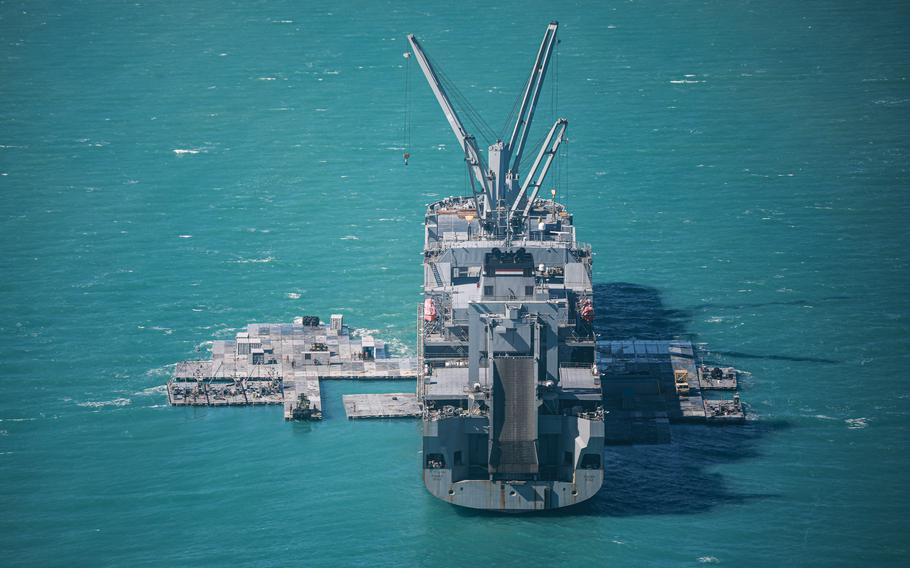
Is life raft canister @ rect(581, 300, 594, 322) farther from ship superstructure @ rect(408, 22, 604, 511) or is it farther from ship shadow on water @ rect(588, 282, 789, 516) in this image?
ship shadow on water @ rect(588, 282, 789, 516)

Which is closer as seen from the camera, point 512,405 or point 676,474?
point 512,405

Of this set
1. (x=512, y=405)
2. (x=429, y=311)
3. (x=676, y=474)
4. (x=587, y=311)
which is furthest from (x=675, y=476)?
(x=429, y=311)

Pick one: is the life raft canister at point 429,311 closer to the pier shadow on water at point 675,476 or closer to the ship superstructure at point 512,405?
the ship superstructure at point 512,405

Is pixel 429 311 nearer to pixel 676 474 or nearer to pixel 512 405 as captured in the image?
pixel 512 405

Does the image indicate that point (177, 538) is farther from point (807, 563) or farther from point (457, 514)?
point (807, 563)

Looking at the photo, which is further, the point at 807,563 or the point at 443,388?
the point at 443,388

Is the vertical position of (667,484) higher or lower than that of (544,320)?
lower

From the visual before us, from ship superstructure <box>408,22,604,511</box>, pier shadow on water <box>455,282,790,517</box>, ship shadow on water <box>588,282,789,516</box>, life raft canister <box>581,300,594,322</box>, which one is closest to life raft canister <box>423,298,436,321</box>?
ship superstructure <box>408,22,604,511</box>

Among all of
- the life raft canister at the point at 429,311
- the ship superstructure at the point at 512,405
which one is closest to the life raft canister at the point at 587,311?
the ship superstructure at the point at 512,405

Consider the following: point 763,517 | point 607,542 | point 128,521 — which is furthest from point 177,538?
point 763,517
